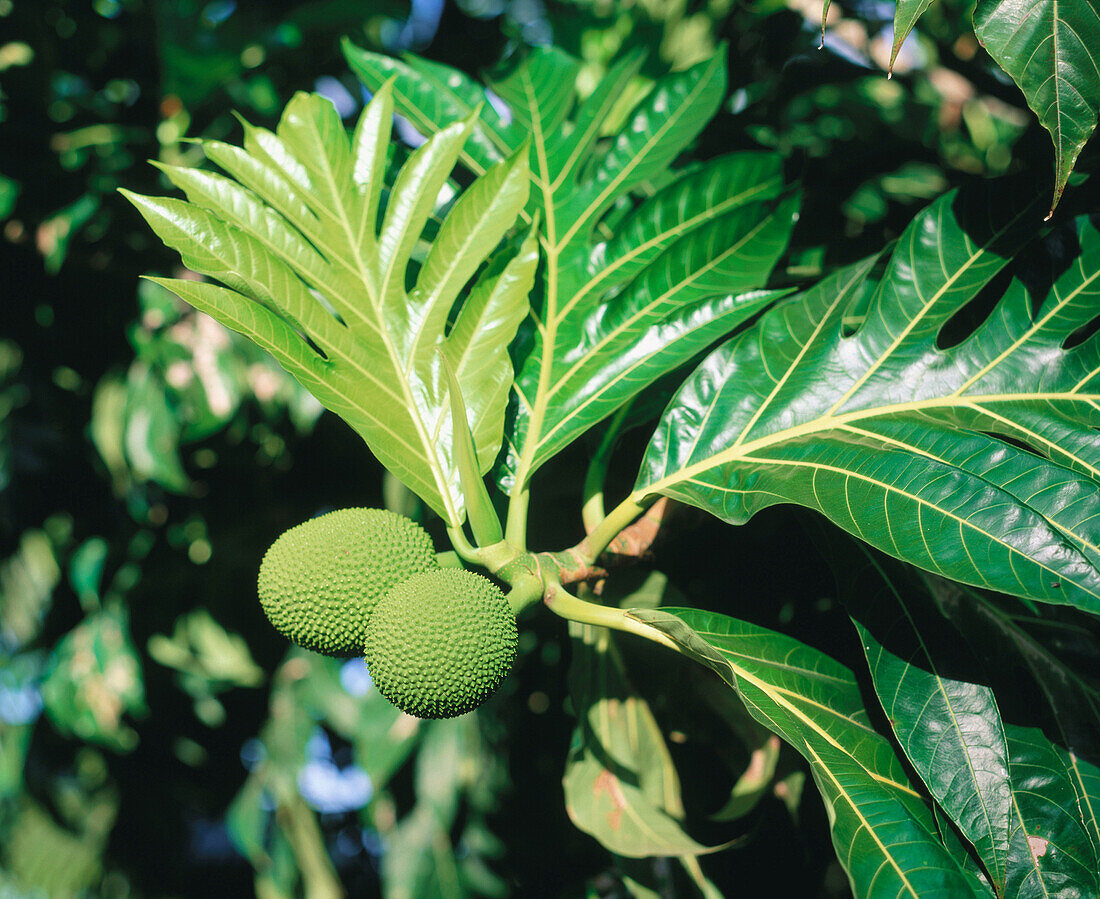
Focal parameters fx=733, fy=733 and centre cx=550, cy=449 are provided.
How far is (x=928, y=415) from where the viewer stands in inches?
26.8

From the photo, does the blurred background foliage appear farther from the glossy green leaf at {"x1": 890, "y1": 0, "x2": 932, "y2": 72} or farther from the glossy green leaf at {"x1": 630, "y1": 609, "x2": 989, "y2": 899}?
the glossy green leaf at {"x1": 890, "y1": 0, "x2": 932, "y2": 72}

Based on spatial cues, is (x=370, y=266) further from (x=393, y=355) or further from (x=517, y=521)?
(x=517, y=521)

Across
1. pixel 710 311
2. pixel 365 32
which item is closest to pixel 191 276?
pixel 365 32

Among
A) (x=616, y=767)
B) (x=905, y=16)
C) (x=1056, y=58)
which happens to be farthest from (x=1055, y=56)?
(x=616, y=767)

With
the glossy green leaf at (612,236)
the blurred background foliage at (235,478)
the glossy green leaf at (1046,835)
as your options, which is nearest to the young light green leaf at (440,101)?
the glossy green leaf at (612,236)

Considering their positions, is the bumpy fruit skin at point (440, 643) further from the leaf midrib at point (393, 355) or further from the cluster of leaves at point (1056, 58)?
the cluster of leaves at point (1056, 58)

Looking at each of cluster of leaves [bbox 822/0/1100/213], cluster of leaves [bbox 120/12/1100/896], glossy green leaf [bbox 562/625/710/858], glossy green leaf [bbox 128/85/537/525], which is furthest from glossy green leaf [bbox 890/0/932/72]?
glossy green leaf [bbox 562/625/710/858]

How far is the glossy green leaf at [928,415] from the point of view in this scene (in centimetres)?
54

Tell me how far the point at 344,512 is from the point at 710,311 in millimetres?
421

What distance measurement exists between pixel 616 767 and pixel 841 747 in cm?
36

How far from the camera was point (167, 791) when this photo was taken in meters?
1.70

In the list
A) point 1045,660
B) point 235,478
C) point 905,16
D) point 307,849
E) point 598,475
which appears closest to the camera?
point 905,16

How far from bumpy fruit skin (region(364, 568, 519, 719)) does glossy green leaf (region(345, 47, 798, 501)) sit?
0.53 ft

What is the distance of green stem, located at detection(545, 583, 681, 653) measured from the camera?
627 mm
